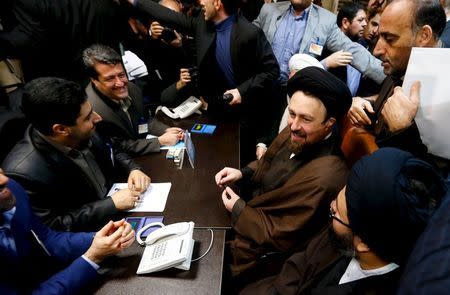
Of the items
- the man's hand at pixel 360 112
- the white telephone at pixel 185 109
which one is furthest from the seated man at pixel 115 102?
the man's hand at pixel 360 112

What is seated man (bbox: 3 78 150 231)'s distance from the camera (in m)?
1.53

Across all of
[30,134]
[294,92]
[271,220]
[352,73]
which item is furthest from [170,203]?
[352,73]

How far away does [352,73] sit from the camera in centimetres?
307

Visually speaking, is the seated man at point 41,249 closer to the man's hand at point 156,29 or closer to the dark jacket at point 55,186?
the dark jacket at point 55,186

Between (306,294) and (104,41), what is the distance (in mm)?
2803

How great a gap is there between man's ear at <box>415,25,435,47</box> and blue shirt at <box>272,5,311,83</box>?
5.60 feet

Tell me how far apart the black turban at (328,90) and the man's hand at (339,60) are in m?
1.31

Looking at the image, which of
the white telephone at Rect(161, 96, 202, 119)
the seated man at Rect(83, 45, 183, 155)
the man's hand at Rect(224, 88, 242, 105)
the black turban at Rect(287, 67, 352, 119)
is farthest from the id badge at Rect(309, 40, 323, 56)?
the seated man at Rect(83, 45, 183, 155)

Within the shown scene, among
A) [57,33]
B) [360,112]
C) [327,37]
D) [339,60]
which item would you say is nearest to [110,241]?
[360,112]

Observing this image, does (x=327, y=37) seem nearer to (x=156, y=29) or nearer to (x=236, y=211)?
(x=156, y=29)

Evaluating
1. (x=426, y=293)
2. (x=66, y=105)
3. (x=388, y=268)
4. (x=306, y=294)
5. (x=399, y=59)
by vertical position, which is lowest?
(x=306, y=294)

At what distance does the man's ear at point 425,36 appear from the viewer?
1506 mm

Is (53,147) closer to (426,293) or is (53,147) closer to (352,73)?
(426,293)

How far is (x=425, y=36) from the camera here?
4.99ft
